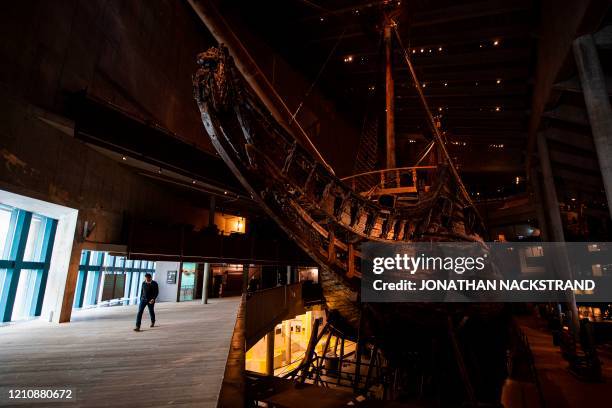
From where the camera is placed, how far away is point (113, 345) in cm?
525

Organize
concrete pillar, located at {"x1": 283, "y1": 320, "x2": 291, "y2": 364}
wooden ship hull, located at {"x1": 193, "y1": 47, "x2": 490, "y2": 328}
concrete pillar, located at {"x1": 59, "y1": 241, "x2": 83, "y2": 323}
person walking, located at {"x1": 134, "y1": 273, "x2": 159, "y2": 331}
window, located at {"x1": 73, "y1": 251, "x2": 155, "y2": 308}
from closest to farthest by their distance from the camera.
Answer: wooden ship hull, located at {"x1": 193, "y1": 47, "x2": 490, "y2": 328} → person walking, located at {"x1": 134, "y1": 273, "x2": 159, "y2": 331} → concrete pillar, located at {"x1": 59, "y1": 241, "x2": 83, "y2": 323} → window, located at {"x1": 73, "y1": 251, "x2": 155, "y2": 308} → concrete pillar, located at {"x1": 283, "y1": 320, "x2": 291, "y2": 364}

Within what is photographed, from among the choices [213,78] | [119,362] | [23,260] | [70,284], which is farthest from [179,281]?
[213,78]

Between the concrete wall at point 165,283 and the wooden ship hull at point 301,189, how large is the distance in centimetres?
1096

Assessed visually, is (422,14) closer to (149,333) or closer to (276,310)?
(276,310)

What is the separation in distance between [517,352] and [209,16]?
501 inches

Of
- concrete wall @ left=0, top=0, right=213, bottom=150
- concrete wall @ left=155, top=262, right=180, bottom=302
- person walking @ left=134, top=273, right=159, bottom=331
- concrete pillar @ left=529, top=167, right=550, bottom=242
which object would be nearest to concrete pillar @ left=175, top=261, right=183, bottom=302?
concrete wall @ left=155, top=262, right=180, bottom=302

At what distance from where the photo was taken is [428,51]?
13.1 metres

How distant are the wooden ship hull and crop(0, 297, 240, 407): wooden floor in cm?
221

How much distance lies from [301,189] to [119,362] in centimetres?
342

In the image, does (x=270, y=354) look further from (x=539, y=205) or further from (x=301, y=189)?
(x=539, y=205)

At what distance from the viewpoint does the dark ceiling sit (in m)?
11.1

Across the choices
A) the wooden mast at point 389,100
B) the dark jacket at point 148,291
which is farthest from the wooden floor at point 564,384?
the dark jacket at point 148,291

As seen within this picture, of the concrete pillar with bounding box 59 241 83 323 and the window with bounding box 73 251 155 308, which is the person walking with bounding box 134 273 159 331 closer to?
the concrete pillar with bounding box 59 241 83 323

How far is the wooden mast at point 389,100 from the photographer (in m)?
8.52
